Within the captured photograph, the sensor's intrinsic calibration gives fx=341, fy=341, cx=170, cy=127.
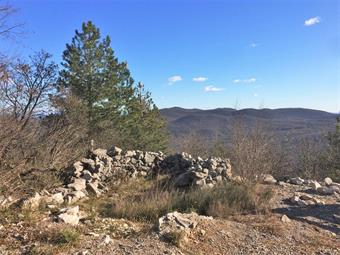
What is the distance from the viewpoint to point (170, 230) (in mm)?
4602

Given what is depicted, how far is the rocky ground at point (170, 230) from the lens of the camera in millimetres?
4160

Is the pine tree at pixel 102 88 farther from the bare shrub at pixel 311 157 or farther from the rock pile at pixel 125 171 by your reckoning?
the bare shrub at pixel 311 157

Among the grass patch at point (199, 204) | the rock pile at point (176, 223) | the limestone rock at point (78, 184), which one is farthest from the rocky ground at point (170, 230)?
the limestone rock at point (78, 184)

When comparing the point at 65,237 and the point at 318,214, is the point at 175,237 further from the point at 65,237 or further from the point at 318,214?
the point at 318,214

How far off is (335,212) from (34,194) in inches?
214

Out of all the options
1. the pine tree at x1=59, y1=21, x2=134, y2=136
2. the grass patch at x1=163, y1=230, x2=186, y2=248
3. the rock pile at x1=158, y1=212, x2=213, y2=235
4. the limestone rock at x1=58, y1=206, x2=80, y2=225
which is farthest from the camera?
the pine tree at x1=59, y1=21, x2=134, y2=136

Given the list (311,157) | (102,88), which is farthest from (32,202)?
(311,157)

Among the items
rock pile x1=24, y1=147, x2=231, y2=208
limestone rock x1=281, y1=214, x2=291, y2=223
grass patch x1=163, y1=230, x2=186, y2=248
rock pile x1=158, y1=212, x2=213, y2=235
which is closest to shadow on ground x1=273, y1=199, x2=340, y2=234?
limestone rock x1=281, y1=214, x2=291, y2=223

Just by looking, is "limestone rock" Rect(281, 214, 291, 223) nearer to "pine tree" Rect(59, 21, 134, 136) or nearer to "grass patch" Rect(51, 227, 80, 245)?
"grass patch" Rect(51, 227, 80, 245)

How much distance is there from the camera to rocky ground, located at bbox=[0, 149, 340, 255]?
4.16 meters

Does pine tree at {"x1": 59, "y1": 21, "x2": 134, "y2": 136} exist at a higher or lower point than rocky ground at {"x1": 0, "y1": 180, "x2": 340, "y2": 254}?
higher

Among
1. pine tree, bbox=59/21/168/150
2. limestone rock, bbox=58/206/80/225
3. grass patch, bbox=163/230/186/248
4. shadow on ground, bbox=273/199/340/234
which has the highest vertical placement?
pine tree, bbox=59/21/168/150

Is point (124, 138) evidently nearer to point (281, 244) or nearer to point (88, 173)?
point (88, 173)

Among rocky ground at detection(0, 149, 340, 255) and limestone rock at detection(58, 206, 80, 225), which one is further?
limestone rock at detection(58, 206, 80, 225)
